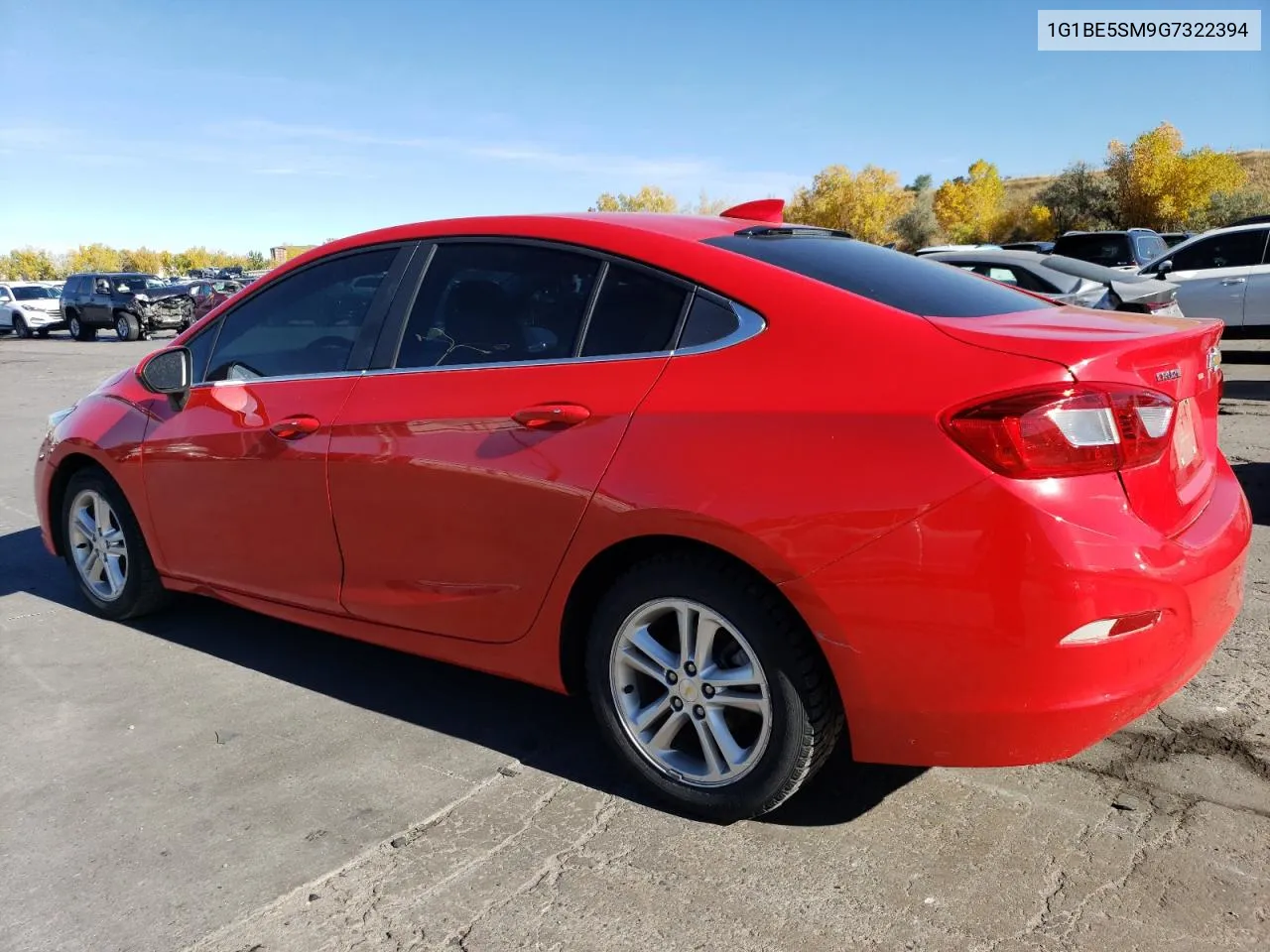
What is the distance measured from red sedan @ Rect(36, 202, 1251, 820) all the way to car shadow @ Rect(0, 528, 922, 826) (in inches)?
12.6

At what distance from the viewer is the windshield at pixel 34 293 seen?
3481 cm

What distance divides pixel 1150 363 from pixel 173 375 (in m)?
3.48

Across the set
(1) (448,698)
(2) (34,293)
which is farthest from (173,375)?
(2) (34,293)

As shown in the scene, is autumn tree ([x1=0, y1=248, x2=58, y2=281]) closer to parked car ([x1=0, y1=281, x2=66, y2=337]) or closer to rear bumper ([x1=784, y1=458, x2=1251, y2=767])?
parked car ([x1=0, y1=281, x2=66, y2=337])

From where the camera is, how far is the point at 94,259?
12306 cm

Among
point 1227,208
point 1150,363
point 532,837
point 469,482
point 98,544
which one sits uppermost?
point 1227,208

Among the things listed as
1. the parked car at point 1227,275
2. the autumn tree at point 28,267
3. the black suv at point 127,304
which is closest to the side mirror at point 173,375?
the parked car at point 1227,275

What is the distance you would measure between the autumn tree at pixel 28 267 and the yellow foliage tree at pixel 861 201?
288 ft

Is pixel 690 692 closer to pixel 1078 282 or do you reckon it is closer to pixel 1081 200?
pixel 1078 282

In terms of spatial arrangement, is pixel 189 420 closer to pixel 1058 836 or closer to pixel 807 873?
pixel 807 873

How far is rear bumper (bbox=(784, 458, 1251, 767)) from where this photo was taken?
223cm

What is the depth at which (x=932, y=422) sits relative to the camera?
2.31 m

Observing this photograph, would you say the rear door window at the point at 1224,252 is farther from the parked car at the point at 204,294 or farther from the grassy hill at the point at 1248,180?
the grassy hill at the point at 1248,180

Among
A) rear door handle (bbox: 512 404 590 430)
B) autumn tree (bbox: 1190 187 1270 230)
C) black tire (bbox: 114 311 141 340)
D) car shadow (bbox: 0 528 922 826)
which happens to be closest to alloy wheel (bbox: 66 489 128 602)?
car shadow (bbox: 0 528 922 826)
